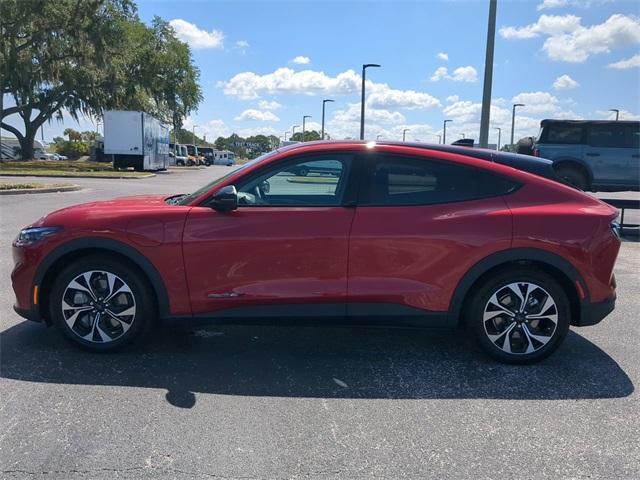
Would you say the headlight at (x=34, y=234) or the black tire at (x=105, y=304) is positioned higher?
the headlight at (x=34, y=234)

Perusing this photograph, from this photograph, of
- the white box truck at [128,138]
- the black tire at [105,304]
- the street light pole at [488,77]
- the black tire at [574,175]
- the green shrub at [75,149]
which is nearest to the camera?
the black tire at [105,304]

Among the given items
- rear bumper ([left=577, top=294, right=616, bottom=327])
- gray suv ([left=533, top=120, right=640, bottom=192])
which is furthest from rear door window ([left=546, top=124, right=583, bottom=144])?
rear bumper ([left=577, top=294, right=616, bottom=327])

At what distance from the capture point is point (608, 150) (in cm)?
1354

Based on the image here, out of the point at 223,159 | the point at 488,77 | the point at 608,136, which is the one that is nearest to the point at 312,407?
the point at 488,77

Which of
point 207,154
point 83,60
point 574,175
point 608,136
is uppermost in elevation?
point 83,60

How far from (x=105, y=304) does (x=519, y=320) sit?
3184 mm

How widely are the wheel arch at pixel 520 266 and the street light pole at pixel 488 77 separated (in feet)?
31.2

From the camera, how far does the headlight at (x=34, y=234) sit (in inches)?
166

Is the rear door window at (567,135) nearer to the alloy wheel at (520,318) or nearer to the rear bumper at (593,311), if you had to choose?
the rear bumper at (593,311)

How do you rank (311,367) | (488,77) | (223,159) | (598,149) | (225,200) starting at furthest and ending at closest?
(223,159)
(598,149)
(488,77)
(311,367)
(225,200)

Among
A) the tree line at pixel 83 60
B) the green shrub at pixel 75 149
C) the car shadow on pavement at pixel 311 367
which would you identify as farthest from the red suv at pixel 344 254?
the green shrub at pixel 75 149

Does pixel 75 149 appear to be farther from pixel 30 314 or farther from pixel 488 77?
pixel 30 314

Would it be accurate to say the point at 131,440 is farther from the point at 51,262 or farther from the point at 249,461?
the point at 51,262

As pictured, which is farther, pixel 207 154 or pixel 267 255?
pixel 207 154
